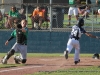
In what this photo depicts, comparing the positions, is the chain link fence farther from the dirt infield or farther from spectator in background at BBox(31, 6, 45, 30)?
the dirt infield

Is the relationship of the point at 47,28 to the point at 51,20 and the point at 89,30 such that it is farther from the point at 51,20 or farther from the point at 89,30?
the point at 89,30

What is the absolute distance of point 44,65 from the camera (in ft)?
50.6

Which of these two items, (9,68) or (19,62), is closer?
(9,68)

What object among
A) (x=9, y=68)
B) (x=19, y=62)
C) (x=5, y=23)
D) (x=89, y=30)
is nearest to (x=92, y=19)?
(x=89, y=30)

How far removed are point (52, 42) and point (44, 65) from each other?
17.7 feet

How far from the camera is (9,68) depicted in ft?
47.4

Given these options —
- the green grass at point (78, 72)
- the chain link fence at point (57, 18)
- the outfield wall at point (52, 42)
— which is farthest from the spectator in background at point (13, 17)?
the green grass at point (78, 72)

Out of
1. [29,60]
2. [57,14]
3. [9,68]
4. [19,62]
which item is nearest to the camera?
[9,68]

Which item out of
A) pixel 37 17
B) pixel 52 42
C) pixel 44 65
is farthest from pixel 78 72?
pixel 37 17

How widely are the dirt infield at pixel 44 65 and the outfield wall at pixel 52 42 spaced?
2852mm

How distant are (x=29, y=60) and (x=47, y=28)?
4507 millimetres

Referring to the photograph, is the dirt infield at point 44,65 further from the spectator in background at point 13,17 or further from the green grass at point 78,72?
the spectator in background at point 13,17

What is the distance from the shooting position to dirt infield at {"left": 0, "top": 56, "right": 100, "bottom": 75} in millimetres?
13766

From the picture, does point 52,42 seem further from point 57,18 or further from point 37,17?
point 57,18
